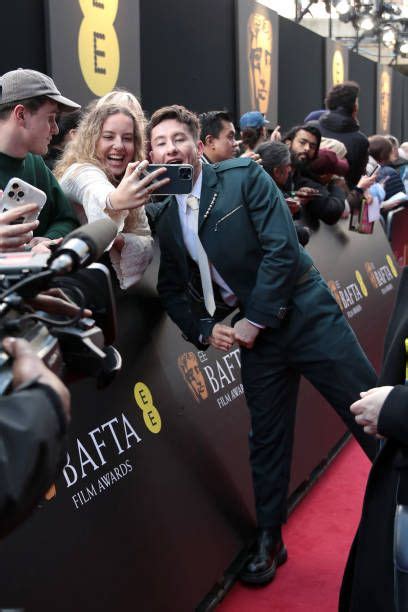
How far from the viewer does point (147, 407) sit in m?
2.60

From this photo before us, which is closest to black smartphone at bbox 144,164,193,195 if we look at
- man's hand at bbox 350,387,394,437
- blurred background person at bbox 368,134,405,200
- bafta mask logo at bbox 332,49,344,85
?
man's hand at bbox 350,387,394,437

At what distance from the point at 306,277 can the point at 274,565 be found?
3.61ft

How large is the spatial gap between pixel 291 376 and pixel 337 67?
36.0ft

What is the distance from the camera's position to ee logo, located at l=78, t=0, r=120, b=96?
226 inches

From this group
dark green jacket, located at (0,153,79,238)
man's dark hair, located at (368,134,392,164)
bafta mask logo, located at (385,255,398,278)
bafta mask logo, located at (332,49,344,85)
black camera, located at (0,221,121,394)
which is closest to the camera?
black camera, located at (0,221,121,394)

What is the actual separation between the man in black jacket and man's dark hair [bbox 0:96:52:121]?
3.53 m

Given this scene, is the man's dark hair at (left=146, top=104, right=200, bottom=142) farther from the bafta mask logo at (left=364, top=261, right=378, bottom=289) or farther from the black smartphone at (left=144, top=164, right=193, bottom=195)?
the bafta mask logo at (left=364, top=261, right=378, bottom=289)

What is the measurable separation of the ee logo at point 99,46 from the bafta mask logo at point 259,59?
3.29 metres

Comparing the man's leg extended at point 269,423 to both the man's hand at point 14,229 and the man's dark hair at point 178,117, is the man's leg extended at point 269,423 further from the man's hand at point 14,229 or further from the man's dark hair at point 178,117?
the man's hand at point 14,229

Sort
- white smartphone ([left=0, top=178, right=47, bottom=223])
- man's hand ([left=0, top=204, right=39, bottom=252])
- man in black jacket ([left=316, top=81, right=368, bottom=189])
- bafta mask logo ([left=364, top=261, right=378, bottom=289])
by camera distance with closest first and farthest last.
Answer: man's hand ([left=0, top=204, right=39, bottom=252]) → white smartphone ([left=0, top=178, right=47, bottom=223]) → bafta mask logo ([left=364, top=261, right=378, bottom=289]) → man in black jacket ([left=316, top=81, right=368, bottom=189])

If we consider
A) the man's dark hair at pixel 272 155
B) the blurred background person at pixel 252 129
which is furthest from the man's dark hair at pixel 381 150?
the man's dark hair at pixel 272 155

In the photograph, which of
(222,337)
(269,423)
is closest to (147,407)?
(222,337)

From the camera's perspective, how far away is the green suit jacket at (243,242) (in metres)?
2.62

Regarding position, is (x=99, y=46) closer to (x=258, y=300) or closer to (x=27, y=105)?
(x=27, y=105)
